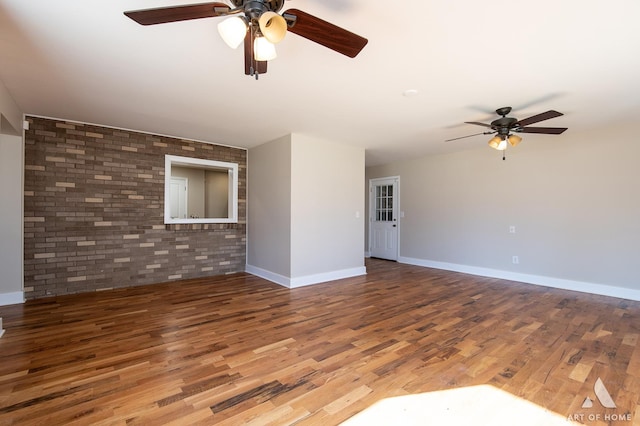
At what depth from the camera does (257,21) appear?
5.18ft

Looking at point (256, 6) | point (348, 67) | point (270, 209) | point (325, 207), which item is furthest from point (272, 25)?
point (270, 209)

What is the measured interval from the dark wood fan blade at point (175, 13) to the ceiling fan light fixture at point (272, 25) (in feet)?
0.81

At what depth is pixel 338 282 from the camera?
4883 millimetres

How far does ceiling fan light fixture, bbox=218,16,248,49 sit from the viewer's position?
1.49 meters

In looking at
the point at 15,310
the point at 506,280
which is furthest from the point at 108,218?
the point at 506,280

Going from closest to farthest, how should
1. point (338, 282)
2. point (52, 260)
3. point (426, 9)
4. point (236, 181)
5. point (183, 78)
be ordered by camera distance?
point (426, 9), point (183, 78), point (52, 260), point (338, 282), point (236, 181)

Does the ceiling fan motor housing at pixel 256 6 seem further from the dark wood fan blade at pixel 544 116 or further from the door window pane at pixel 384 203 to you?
the door window pane at pixel 384 203

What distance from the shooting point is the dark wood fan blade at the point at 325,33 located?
1.52m

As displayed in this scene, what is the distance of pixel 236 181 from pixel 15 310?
336 centimetres

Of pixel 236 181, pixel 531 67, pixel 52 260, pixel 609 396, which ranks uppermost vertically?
pixel 531 67

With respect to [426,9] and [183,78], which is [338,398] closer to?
[426,9]

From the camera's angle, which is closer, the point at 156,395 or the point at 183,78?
the point at 156,395

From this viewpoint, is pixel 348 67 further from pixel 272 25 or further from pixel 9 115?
pixel 9 115

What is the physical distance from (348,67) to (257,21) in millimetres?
1120
